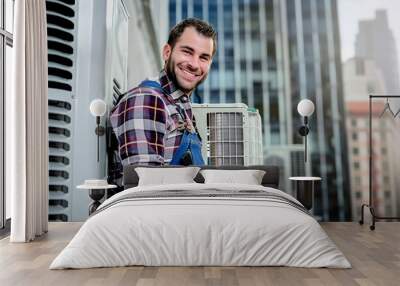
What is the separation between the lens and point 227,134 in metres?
5.63

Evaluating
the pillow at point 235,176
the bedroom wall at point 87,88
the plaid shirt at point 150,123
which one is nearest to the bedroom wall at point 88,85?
the bedroom wall at point 87,88


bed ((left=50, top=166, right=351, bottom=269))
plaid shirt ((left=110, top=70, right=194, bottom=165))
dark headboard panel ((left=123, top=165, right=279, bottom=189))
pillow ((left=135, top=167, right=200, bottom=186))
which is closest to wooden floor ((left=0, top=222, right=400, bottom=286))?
bed ((left=50, top=166, right=351, bottom=269))

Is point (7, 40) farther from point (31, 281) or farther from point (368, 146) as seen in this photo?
point (368, 146)

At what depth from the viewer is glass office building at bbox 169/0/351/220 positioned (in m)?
5.80

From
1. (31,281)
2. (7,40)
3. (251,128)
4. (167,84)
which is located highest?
(7,40)

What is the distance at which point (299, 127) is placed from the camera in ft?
19.1

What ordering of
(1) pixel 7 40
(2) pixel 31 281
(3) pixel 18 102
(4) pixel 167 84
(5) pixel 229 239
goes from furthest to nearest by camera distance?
(4) pixel 167 84 < (1) pixel 7 40 < (3) pixel 18 102 < (5) pixel 229 239 < (2) pixel 31 281

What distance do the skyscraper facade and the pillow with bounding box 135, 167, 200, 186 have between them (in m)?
2.66

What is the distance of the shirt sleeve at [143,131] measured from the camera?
5.35 m

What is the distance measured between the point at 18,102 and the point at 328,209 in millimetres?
3742

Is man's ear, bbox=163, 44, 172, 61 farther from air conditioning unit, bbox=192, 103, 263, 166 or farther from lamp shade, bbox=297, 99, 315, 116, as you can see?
lamp shade, bbox=297, 99, 315, 116

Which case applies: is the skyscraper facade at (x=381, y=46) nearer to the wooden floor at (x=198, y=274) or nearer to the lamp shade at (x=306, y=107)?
the lamp shade at (x=306, y=107)

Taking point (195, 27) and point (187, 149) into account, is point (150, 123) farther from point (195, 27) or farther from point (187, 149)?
point (195, 27)

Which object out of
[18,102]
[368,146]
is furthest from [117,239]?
[368,146]
